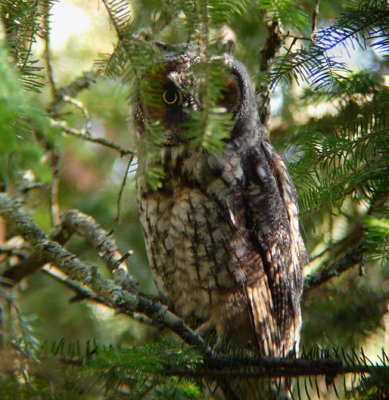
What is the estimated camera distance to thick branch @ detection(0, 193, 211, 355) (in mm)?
1194

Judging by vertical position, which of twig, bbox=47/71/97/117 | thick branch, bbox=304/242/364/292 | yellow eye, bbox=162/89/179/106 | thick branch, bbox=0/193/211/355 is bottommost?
thick branch, bbox=304/242/364/292

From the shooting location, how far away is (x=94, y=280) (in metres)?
1.25

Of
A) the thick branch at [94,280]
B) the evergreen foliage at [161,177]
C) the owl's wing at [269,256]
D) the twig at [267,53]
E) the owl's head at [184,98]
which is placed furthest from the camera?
the twig at [267,53]

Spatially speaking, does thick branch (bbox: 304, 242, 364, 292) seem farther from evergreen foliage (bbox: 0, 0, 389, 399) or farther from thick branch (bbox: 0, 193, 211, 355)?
thick branch (bbox: 0, 193, 211, 355)

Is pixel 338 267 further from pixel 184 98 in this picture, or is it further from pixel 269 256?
pixel 184 98

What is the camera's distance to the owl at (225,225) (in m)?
1.73

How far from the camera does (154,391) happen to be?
1.01m

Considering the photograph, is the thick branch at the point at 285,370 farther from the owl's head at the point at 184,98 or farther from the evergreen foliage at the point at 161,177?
the owl's head at the point at 184,98

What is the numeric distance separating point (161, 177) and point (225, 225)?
0.85m

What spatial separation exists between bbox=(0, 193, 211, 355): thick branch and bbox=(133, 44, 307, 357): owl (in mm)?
538

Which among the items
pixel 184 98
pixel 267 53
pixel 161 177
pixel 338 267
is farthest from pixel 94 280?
pixel 267 53

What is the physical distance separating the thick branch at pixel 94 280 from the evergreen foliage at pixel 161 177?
26 millimetres

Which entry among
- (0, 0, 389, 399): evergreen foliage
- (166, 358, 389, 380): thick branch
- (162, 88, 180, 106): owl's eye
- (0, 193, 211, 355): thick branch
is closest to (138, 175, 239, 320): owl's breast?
(0, 0, 389, 399): evergreen foliage

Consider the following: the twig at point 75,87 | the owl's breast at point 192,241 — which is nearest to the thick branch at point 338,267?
the owl's breast at point 192,241
